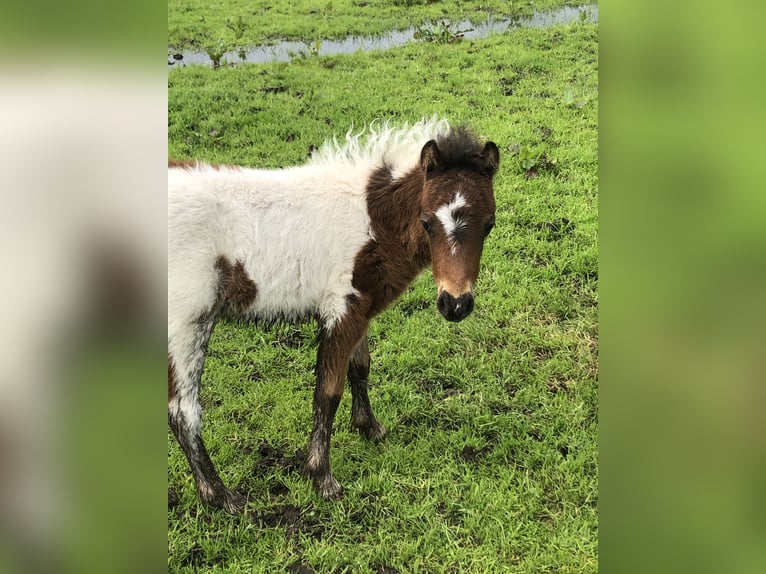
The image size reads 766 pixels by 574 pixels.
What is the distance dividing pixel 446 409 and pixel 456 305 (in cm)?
142

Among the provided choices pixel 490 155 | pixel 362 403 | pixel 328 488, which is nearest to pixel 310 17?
pixel 490 155

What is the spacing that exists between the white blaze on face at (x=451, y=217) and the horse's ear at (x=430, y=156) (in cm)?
27

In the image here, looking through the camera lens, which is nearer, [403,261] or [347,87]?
[403,261]

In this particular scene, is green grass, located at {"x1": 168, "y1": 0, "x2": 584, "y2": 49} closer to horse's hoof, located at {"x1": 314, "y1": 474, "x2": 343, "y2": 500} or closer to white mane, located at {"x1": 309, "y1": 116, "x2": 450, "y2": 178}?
white mane, located at {"x1": 309, "y1": 116, "x2": 450, "y2": 178}

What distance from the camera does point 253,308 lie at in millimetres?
3135

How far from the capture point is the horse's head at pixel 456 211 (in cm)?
282

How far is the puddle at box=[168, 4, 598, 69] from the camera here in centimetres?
995

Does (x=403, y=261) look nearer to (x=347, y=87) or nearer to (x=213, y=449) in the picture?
(x=213, y=449)

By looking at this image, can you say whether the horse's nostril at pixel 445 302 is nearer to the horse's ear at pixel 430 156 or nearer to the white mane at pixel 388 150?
the horse's ear at pixel 430 156
